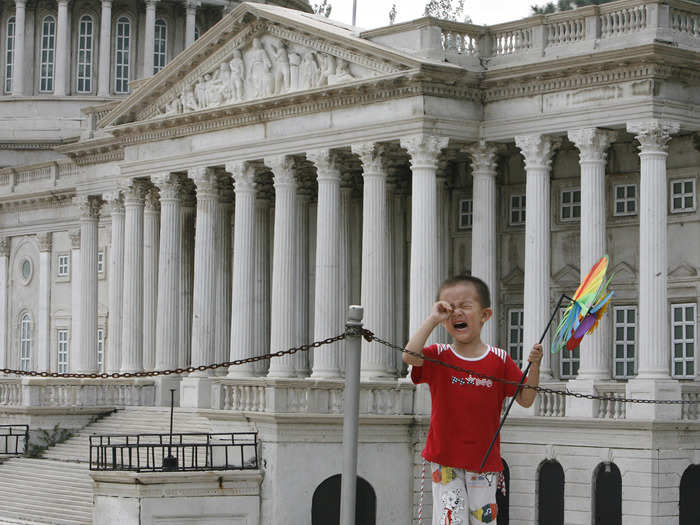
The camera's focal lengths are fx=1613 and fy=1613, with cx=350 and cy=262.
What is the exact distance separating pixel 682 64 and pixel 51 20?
44251mm

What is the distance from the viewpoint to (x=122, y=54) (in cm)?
7275

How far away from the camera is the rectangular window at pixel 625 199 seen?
39281mm

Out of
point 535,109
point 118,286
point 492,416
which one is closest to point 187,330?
point 118,286

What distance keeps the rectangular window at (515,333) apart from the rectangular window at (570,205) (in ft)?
9.25

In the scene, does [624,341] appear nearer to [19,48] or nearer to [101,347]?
[101,347]

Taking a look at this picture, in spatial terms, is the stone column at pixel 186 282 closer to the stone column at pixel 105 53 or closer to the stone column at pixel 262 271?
the stone column at pixel 262 271

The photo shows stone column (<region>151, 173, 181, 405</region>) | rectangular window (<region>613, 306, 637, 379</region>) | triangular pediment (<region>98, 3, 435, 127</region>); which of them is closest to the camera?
rectangular window (<region>613, 306, 637, 379</region>)

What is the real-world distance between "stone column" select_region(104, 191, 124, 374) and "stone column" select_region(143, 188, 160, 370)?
3.48ft

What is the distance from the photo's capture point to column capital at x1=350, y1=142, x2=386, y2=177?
4003cm

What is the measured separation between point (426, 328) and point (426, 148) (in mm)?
26424

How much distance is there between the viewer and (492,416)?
41.9ft

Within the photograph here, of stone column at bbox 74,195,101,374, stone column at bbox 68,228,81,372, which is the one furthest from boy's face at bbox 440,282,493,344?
stone column at bbox 68,228,81,372

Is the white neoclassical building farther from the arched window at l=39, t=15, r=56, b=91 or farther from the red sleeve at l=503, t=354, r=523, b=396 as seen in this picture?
the arched window at l=39, t=15, r=56, b=91

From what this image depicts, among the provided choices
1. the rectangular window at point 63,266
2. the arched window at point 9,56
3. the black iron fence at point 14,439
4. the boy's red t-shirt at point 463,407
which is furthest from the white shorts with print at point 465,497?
the arched window at point 9,56
